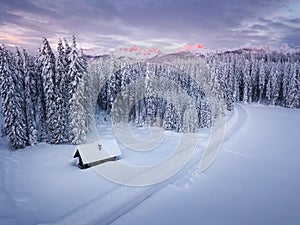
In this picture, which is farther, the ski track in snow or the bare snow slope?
the bare snow slope

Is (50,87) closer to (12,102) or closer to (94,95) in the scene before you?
(12,102)

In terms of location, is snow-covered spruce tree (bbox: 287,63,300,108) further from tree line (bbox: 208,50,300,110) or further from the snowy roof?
the snowy roof

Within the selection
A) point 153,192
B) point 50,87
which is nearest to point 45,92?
point 50,87

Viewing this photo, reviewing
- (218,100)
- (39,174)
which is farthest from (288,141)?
(39,174)

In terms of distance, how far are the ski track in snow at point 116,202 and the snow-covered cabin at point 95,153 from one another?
607 centimetres

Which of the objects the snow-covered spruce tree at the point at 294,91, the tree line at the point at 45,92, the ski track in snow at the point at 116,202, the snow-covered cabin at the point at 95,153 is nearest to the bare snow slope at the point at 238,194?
the ski track in snow at the point at 116,202

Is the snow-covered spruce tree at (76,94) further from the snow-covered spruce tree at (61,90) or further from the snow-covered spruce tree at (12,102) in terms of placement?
the snow-covered spruce tree at (12,102)

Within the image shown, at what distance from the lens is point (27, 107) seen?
34312mm

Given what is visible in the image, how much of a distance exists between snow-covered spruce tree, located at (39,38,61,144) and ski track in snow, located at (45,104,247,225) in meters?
17.1

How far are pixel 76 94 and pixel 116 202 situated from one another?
60.6 feet

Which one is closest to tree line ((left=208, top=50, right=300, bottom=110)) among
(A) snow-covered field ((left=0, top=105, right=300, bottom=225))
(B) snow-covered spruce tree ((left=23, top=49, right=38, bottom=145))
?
(A) snow-covered field ((left=0, top=105, right=300, bottom=225))

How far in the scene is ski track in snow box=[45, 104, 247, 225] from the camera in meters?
18.1

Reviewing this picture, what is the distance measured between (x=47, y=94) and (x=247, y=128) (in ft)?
138

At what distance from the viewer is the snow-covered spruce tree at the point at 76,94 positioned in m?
33.7
